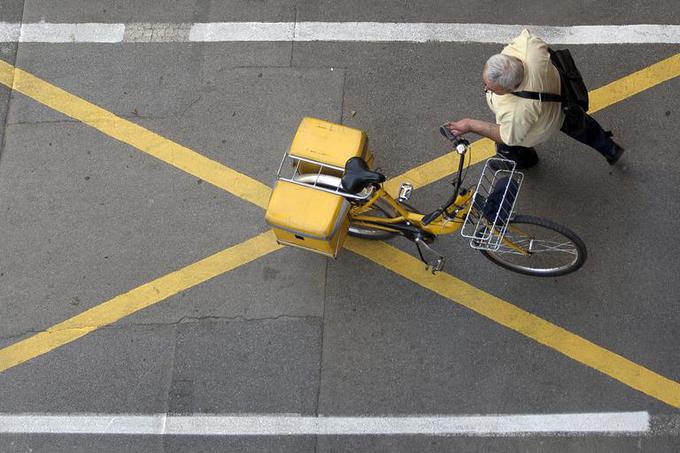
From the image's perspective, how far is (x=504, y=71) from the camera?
3.73 m

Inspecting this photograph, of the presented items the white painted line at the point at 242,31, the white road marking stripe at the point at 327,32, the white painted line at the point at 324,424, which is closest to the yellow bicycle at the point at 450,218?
the white painted line at the point at 324,424

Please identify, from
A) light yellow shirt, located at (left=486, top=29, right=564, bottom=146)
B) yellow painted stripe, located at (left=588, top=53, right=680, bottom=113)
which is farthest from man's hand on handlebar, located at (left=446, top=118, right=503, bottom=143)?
yellow painted stripe, located at (left=588, top=53, right=680, bottom=113)

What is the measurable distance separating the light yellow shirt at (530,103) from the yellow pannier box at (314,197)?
1.00 metres

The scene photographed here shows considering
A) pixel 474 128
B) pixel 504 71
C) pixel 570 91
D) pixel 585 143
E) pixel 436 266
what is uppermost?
pixel 504 71

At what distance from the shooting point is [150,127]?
552 cm

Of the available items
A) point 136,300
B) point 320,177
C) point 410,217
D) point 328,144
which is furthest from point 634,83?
point 136,300

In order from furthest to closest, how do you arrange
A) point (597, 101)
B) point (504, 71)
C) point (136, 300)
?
point (597, 101), point (136, 300), point (504, 71)

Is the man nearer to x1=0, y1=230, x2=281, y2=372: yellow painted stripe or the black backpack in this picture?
the black backpack

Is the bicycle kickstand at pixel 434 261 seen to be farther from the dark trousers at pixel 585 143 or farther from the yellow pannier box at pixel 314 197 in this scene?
the dark trousers at pixel 585 143

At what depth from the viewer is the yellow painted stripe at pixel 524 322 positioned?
464 cm

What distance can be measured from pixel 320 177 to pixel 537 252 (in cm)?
186

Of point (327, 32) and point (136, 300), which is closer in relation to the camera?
point (136, 300)

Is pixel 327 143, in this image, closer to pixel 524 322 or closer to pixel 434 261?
pixel 434 261

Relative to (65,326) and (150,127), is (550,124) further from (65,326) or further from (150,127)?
(65,326)
